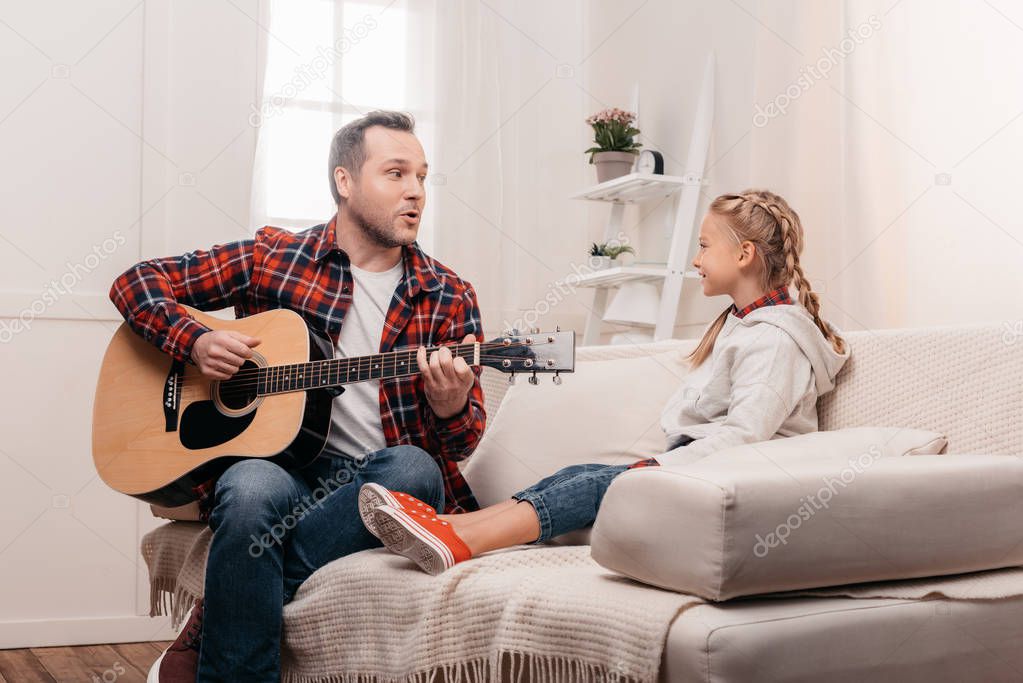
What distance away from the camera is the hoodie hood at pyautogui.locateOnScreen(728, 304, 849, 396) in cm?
154

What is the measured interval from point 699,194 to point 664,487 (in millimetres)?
1709

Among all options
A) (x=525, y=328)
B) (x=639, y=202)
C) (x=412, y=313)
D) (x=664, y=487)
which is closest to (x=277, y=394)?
(x=412, y=313)

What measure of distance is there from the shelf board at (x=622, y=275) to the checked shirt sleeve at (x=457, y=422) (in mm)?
888

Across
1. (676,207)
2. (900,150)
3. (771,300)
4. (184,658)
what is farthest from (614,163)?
(184,658)

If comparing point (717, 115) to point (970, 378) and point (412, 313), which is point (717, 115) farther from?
point (970, 378)

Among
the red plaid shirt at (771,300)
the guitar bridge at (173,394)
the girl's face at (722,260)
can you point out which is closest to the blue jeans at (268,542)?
the guitar bridge at (173,394)

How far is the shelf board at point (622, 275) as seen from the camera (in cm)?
263

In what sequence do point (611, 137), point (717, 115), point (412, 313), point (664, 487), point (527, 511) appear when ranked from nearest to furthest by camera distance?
point (664, 487) → point (527, 511) → point (412, 313) → point (717, 115) → point (611, 137)

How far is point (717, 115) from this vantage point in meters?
2.63

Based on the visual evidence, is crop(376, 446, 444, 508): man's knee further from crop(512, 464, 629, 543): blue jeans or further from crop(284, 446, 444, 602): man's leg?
crop(512, 464, 629, 543): blue jeans

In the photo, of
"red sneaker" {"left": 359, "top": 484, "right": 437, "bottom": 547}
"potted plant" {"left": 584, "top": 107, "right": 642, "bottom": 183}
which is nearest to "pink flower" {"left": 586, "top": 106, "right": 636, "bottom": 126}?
"potted plant" {"left": 584, "top": 107, "right": 642, "bottom": 183}

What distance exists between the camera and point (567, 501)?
56.4 inches

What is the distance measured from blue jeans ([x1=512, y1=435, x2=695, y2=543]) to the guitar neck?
0.23 m

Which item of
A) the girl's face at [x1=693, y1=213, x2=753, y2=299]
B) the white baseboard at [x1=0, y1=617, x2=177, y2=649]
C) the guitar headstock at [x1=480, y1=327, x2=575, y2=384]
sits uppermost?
the girl's face at [x1=693, y1=213, x2=753, y2=299]
